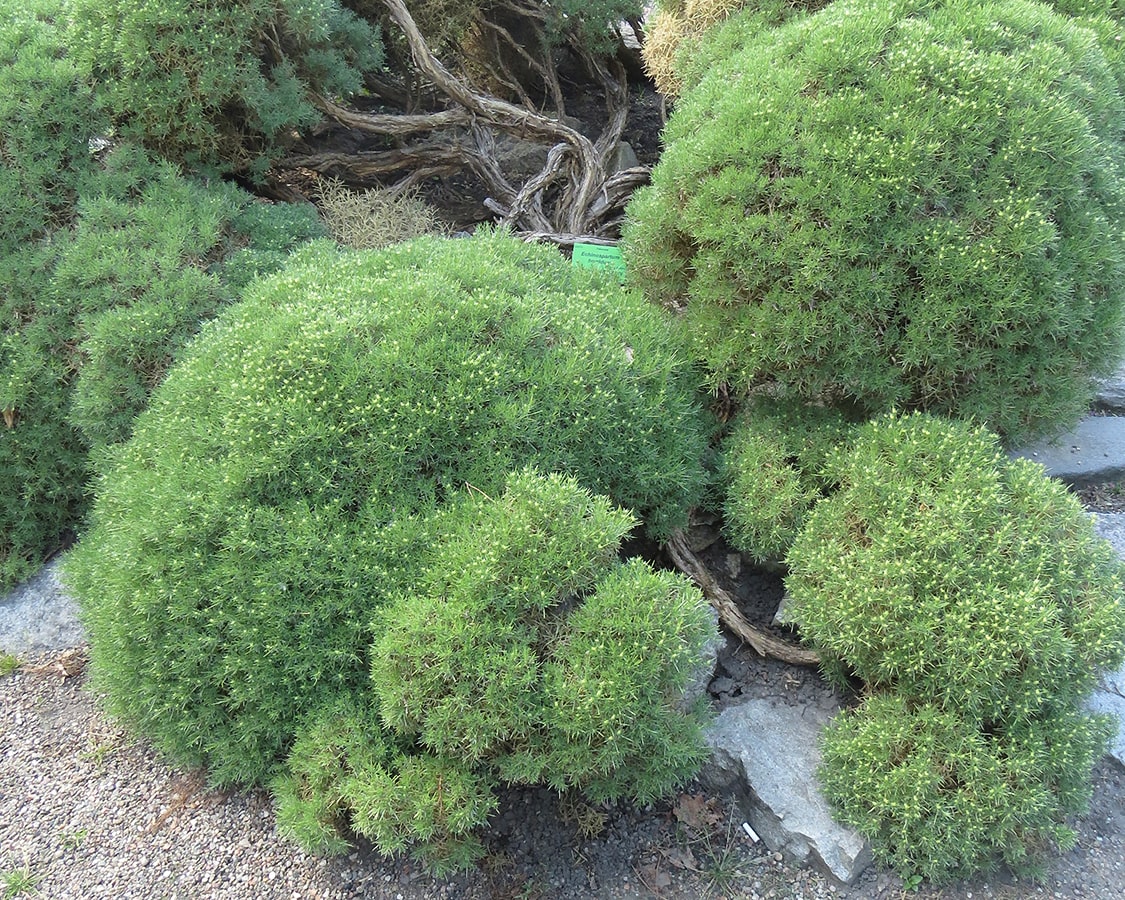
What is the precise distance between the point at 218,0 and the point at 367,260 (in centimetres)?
212

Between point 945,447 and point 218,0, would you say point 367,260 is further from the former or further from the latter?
point 945,447

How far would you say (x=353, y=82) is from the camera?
235 inches

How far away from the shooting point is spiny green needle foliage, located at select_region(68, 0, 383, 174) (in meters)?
4.82

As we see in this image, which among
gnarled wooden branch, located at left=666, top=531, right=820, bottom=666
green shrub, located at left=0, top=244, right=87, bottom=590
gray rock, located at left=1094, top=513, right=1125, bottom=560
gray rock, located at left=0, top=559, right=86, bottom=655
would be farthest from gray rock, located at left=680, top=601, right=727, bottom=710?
green shrub, located at left=0, top=244, right=87, bottom=590

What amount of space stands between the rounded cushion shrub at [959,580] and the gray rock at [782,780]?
0.40 meters

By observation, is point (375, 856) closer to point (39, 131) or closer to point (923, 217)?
point (923, 217)

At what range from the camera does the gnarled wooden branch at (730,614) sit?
3.87 meters

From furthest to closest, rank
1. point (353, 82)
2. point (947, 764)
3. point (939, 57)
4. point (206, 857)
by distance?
1. point (353, 82)
2. point (939, 57)
3. point (206, 857)
4. point (947, 764)

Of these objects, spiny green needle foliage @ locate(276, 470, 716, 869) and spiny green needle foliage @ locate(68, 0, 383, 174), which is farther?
spiny green needle foliage @ locate(68, 0, 383, 174)

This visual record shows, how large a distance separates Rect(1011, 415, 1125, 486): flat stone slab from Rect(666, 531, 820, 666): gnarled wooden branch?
2.07 m

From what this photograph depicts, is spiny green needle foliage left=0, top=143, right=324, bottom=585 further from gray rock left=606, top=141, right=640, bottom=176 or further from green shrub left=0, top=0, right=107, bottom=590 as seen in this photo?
gray rock left=606, top=141, right=640, bottom=176

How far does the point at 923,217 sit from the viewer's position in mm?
3553

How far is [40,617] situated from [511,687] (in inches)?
128

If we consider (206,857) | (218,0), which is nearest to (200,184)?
(218,0)
